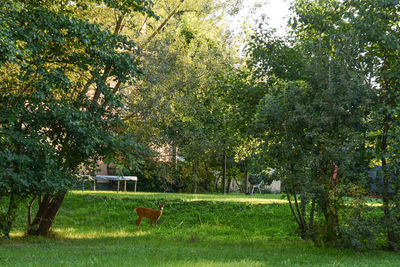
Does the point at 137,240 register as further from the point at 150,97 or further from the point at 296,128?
the point at 296,128

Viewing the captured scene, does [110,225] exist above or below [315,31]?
below

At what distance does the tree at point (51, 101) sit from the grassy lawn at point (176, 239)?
1.86m

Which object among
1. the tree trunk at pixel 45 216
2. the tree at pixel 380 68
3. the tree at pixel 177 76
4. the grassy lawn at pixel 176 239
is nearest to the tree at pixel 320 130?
the tree at pixel 380 68

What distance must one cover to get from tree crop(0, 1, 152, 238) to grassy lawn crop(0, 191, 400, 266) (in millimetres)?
1861

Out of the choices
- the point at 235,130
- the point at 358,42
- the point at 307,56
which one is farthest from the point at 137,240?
the point at 358,42

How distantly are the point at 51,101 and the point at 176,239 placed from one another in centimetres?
549

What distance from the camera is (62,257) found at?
9.22 meters

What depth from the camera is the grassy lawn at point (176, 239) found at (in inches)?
360

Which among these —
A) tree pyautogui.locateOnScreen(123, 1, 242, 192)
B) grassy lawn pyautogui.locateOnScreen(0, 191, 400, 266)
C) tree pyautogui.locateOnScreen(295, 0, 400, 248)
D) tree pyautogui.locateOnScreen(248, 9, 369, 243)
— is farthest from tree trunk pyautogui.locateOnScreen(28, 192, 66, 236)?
tree pyautogui.locateOnScreen(295, 0, 400, 248)

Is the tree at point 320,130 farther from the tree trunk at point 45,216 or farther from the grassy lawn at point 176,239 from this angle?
the tree trunk at point 45,216

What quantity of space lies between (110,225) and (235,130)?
19.4 ft

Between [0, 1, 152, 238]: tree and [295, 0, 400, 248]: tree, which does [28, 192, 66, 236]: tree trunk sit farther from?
[295, 0, 400, 248]: tree

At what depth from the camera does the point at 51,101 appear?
10.9 meters

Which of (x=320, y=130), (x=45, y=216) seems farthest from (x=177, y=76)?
(x=320, y=130)
